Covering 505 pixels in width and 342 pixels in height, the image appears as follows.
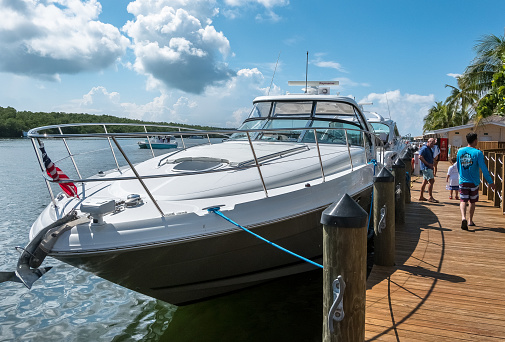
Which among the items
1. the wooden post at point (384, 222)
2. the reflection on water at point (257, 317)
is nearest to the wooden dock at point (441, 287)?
the wooden post at point (384, 222)

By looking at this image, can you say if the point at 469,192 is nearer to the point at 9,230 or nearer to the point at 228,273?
the point at 228,273

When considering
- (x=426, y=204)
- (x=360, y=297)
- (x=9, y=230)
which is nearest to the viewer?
(x=360, y=297)

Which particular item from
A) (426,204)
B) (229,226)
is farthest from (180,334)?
(426,204)

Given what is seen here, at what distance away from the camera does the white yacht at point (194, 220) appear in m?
3.50

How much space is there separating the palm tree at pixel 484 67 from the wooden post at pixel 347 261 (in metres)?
19.3

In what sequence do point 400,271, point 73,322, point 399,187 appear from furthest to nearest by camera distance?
1. point 399,187
2. point 73,322
3. point 400,271

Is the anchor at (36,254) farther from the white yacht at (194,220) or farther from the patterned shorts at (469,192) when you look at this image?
the patterned shorts at (469,192)

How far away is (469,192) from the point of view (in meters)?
6.12

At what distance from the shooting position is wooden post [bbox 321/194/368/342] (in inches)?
99.5

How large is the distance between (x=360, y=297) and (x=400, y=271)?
84.2 inches

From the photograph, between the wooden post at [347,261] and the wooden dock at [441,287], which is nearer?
the wooden post at [347,261]

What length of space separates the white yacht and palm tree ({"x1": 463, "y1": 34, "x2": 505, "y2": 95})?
56.1 feet

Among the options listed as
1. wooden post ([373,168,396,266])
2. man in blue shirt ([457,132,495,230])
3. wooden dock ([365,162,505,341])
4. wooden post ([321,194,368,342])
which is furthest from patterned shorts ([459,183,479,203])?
wooden post ([321,194,368,342])

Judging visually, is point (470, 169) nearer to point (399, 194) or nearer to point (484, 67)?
point (399, 194)
